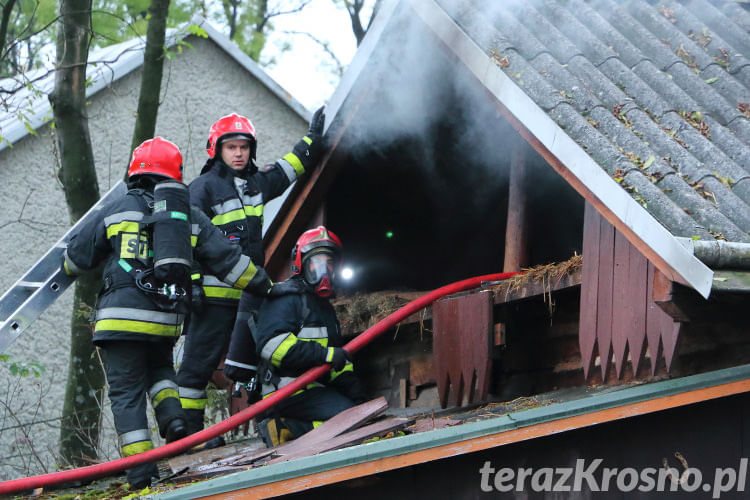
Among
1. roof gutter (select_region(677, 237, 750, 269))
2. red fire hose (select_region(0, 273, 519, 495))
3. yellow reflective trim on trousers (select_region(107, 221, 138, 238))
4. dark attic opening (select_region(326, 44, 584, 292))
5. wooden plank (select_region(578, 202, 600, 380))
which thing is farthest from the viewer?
dark attic opening (select_region(326, 44, 584, 292))

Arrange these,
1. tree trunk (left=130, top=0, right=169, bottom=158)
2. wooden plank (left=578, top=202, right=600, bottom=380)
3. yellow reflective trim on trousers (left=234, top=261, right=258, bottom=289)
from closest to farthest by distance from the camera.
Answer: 1. wooden plank (left=578, top=202, right=600, bottom=380)
2. yellow reflective trim on trousers (left=234, top=261, right=258, bottom=289)
3. tree trunk (left=130, top=0, right=169, bottom=158)

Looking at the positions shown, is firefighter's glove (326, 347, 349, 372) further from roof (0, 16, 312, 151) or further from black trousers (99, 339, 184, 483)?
roof (0, 16, 312, 151)

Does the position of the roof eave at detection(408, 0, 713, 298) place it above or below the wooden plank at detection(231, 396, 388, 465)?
above

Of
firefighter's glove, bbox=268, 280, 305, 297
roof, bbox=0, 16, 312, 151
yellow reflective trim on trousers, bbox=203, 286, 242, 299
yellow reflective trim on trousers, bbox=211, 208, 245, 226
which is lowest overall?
firefighter's glove, bbox=268, 280, 305, 297

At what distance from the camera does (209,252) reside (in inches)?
248

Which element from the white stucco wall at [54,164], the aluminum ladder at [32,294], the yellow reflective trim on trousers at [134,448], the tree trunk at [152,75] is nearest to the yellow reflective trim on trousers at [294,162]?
the aluminum ladder at [32,294]

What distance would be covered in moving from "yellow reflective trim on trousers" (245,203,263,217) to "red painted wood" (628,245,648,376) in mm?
2991

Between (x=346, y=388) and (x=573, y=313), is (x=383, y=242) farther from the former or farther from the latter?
(x=573, y=313)

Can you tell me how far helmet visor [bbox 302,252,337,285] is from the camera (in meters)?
6.61

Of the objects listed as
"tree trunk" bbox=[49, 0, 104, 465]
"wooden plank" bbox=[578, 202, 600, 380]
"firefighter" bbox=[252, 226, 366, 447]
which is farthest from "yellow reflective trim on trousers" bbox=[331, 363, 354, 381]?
"tree trunk" bbox=[49, 0, 104, 465]

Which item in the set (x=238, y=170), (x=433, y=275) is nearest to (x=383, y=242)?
(x=433, y=275)

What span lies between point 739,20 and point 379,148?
2.58 meters

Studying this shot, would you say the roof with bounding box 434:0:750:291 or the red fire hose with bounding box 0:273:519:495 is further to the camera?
the red fire hose with bounding box 0:273:519:495

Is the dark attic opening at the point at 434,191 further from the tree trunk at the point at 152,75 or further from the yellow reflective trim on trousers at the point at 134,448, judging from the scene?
the yellow reflective trim on trousers at the point at 134,448
